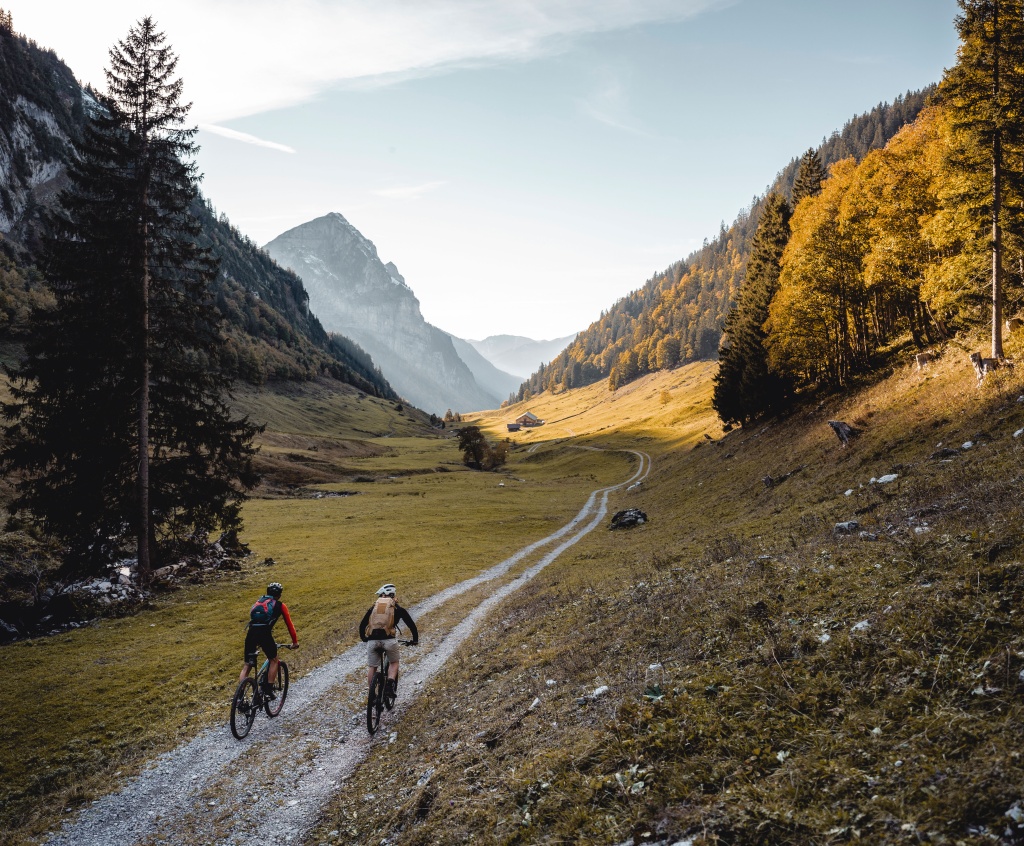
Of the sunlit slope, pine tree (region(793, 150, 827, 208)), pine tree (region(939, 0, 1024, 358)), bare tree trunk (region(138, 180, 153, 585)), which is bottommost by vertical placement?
the sunlit slope

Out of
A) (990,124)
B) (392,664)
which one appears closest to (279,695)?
(392,664)

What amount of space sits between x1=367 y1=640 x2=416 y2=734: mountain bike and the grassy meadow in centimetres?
509

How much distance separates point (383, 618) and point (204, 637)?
495 inches

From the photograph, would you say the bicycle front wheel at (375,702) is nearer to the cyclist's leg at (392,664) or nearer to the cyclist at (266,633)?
the cyclist's leg at (392,664)

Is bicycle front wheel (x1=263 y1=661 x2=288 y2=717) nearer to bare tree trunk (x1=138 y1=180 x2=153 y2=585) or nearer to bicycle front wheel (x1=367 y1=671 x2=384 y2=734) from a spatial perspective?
bicycle front wheel (x1=367 y1=671 x2=384 y2=734)

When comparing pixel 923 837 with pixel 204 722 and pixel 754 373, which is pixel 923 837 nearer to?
pixel 204 722

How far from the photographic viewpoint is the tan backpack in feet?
46.5

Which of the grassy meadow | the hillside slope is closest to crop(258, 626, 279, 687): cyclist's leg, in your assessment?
the grassy meadow

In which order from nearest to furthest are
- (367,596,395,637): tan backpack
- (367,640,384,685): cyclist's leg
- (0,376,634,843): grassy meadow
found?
1. (0,376,634,843): grassy meadow
2. (367,640,384,685): cyclist's leg
3. (367,596,395,637): tan backpack

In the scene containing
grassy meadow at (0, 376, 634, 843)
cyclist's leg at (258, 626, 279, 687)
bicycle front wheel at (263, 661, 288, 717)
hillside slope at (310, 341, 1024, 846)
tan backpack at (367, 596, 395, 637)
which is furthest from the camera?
bicycle front wheel at (263, 661, 288, 717)

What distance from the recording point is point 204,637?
21.7 meters

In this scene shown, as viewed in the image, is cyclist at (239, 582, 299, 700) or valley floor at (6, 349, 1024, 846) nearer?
valley floor at (6, 349, 1024, 846)

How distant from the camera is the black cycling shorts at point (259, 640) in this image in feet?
48.1

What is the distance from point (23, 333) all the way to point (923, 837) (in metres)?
34.6
